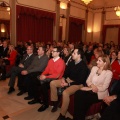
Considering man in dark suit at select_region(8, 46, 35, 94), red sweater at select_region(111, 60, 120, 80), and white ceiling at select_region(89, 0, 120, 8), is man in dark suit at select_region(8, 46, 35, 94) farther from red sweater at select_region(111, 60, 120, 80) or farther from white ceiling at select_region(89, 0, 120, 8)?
white ceiling at select_region(89, 0, 120, 8)

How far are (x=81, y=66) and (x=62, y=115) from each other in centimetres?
97

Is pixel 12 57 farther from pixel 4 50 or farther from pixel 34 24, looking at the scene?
pixel 34 24

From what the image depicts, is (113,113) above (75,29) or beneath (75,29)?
beneath

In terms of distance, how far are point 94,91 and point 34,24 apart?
22.7 ft

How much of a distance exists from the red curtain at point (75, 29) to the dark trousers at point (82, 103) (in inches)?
344

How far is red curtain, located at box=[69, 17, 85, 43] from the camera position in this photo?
11.1 m

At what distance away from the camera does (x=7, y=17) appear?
759 cm

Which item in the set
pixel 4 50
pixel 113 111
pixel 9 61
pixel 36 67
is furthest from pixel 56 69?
pixel 4 50

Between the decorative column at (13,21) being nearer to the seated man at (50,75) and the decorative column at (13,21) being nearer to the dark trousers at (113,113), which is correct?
the seated man at (50,75)

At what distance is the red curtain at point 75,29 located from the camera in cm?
1114

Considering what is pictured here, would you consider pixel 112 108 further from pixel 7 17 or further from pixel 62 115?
pixel 7 17

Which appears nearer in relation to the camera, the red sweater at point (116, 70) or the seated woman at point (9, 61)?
the red sweater at point (116, 70)

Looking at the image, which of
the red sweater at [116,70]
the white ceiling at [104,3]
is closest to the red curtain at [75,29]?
the white ceiling at [104,3]

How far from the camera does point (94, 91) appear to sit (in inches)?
107
